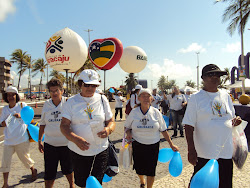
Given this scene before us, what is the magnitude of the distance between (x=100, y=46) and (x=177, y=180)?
576cm

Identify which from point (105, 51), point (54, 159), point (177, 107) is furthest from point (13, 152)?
point (177, 107)

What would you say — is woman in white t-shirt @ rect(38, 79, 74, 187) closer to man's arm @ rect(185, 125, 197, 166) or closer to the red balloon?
man's arm @ rect(185, 125, 197, 166)

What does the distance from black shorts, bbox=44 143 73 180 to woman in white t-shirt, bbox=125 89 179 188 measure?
0.99 m

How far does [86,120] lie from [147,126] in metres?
1.22

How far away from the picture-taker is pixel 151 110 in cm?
330

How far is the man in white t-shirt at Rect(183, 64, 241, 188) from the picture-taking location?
2279mm

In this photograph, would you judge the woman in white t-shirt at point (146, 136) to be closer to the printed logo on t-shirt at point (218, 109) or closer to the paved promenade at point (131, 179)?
the paved promenade at point (131, 179)

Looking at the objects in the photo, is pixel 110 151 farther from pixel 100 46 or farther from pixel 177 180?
pixel 100 46

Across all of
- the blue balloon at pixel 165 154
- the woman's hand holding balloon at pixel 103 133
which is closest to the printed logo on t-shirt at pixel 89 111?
the woman's hand holding balloon at pixel 103 133

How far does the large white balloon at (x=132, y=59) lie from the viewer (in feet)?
33.2

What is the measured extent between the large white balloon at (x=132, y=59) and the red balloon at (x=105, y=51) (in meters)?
2.07

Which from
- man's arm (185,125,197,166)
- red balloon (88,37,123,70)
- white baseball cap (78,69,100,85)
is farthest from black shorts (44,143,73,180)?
red balloon (88,37,123,70)

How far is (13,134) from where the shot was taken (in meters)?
3.52

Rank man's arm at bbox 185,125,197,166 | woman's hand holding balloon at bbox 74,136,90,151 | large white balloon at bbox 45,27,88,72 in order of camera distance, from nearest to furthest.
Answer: woman's hand holding balloon at bbox 74,136,90,151 → man's arm at bbox 185,125,197,166 → large white balloon at bbox 45,27,88,72
